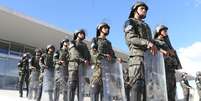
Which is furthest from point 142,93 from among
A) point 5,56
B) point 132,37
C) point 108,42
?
point 5,56

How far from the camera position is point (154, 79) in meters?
5.36

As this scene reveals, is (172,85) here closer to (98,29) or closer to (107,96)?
(107,96)

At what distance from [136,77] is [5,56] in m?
15.4

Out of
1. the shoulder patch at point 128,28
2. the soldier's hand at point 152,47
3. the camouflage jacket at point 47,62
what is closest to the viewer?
the soldier's hand at point 152,47

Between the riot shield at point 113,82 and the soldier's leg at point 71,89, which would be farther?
the soldier's leg at point 71,89

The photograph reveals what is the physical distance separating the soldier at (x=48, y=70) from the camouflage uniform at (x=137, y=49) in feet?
14.5

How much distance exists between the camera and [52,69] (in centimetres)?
990

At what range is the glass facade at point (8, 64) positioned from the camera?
1844 centimetres

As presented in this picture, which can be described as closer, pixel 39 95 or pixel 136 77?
pixel 136 77

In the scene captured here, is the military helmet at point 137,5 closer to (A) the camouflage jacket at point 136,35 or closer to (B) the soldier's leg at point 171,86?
(A) the camouflage jacket at point 136,35

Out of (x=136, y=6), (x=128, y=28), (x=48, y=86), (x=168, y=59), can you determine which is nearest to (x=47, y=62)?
(x=48, y=86)

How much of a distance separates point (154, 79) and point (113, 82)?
1223mm

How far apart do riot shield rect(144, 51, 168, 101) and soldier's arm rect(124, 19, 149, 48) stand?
0.55 feet

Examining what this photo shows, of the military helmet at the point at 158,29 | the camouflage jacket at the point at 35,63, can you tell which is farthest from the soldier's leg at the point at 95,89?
the camouflage jacket at the point at 35,63
